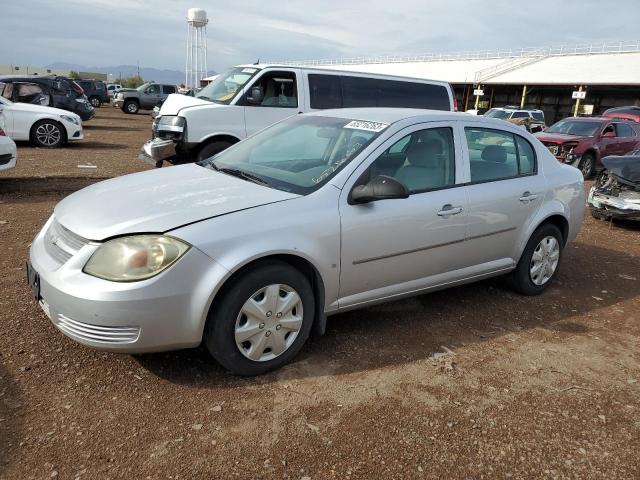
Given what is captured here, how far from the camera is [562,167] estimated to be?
17.0 feet

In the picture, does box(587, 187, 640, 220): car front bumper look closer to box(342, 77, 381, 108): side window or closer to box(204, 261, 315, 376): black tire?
box(342, 77, 381, 108): side window

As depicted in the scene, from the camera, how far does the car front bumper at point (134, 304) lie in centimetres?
285

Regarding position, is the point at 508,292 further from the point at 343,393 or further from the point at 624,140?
the point at 624,140

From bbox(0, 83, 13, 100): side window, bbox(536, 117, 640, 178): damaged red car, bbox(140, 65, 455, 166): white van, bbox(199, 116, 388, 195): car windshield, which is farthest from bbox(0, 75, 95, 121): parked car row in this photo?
bbox(536, 117, 640, 178): damaged red car

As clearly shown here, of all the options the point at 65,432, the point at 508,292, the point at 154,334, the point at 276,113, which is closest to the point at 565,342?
the point at 508,292

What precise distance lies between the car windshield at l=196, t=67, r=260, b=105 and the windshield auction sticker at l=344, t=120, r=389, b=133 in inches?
208

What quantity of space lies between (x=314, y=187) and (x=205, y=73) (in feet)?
288

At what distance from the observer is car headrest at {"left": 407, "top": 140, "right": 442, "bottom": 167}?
13.2 feet

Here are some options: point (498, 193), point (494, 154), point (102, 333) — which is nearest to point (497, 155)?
point (494, 154)

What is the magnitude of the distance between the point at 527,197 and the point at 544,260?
0.71 meters

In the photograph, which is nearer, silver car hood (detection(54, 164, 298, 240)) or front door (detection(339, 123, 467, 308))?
silver car hood (detection(54, 164, 298, 240))

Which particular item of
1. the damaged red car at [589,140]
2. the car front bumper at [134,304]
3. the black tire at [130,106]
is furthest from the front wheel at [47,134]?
the black tire at [130,106]

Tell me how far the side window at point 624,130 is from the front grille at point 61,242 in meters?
14.6

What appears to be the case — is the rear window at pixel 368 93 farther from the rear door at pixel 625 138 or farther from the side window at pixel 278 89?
the rear door at pixel 625 138
